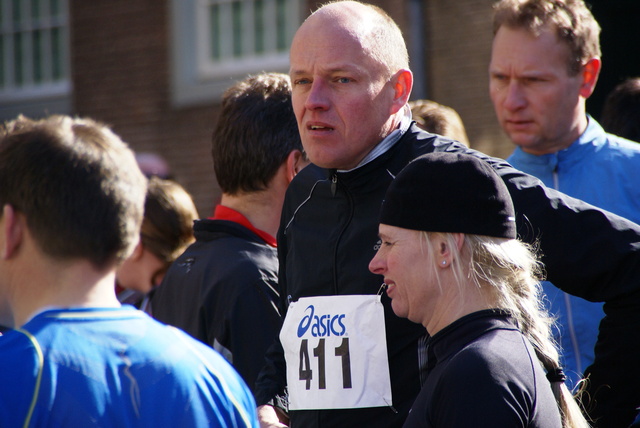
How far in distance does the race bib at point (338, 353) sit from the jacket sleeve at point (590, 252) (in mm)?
504

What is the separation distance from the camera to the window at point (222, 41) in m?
9.70

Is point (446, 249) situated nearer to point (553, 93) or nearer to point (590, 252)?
point (590, 252)

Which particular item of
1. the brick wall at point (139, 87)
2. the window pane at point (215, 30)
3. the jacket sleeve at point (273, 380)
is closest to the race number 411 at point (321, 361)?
the jacket sleeve at point (273, 380)

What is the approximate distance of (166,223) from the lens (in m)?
4.29

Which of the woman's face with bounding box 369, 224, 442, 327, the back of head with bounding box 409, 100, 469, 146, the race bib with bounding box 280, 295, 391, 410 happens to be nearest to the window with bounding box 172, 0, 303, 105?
the back of head with bounding box 409, 100, 469, 146

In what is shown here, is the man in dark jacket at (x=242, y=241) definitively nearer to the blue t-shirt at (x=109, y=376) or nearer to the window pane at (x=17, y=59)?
the blue t-shirt at (x=109, y=376)

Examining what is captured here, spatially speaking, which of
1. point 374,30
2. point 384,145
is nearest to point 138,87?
point 374,30

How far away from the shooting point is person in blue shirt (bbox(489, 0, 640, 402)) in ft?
11.0

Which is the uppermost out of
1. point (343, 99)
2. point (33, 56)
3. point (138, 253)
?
point (343, 99)

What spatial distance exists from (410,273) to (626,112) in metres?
2.16

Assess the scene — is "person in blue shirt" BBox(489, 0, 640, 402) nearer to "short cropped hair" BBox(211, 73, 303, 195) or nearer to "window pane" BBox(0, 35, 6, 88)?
"short cropped hair" BBox(211, 73, 303, 195)

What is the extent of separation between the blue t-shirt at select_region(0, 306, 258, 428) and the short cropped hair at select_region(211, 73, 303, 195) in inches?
58.5

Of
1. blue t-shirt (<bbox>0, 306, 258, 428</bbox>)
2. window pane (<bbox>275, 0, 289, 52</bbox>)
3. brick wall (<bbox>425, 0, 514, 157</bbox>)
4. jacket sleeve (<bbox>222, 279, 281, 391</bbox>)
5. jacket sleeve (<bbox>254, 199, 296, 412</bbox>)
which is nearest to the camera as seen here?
blue t-shirt (<bbox>0, 306, 258, 428</bbox>)

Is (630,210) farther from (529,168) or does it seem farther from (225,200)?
(225,200)
